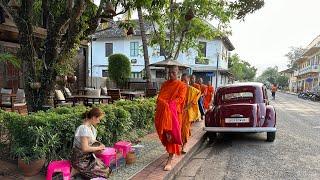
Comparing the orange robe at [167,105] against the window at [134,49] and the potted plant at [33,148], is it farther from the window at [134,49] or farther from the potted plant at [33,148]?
the window at [134,49]

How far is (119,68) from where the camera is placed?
27125 millimetres

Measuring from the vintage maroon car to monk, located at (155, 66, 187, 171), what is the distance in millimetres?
3333

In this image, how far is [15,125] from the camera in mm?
5598

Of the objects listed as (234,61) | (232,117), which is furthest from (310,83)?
(232,117)

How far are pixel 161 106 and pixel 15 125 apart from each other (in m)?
2.38

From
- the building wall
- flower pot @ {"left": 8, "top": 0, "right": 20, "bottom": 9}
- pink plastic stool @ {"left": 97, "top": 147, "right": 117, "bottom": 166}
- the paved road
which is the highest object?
the building wall

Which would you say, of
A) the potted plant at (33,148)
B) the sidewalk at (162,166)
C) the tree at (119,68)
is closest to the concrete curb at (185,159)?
the sidewalk at (162,166)

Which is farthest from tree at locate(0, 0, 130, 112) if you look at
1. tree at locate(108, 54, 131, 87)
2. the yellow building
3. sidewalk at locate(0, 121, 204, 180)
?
the yellow building

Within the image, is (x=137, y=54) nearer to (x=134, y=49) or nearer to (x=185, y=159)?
(x=134, y=49)

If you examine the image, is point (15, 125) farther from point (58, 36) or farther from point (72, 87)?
point (72, 87)

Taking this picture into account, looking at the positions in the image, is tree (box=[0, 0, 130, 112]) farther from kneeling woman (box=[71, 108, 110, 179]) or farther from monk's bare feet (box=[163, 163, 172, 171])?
monk's bare feet (box=[163, 163, 172, 171])

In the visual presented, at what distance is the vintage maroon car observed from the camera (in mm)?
9617

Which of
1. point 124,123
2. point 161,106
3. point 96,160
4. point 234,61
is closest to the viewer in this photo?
point 96,160

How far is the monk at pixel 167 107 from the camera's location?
6514 millimetres
